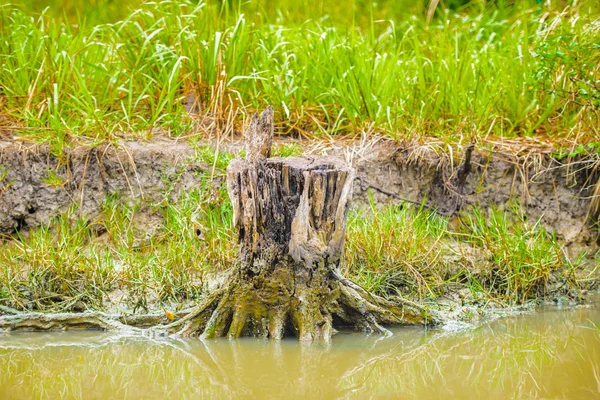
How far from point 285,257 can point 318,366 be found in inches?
25.4

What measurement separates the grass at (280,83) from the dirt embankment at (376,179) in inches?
6.7

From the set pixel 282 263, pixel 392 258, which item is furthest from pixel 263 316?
pixel 392 258

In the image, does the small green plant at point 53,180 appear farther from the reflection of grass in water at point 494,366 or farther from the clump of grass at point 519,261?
the clump of grass at point 519,261

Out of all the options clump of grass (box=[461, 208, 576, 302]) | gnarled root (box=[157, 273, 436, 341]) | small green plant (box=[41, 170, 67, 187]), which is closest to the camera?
gnarled root (box=[157, 273, 436, 341])

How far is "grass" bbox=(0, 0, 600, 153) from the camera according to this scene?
5.30m

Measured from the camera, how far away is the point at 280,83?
5.62m

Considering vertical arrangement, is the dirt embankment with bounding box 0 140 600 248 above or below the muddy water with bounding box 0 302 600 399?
above

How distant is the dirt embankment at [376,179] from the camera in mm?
5035

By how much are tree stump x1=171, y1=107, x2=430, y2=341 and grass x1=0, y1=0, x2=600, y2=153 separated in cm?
166

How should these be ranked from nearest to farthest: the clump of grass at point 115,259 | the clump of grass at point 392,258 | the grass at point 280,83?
the clump of grass at point 115,259
the clump of grass at point 392,258
the grass at point 280,83

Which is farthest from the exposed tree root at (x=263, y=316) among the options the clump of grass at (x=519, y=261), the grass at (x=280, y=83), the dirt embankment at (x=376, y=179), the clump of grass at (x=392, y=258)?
the grass at (x=280, y=83)

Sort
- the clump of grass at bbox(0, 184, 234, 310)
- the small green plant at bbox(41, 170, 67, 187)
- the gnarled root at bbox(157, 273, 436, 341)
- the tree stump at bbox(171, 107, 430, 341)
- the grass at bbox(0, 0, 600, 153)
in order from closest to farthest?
the tree stump at bbox(171, 107, 430, 341)
the gnarled root at bbox(157, 273, 436, 341)
the clump of grass at bbox(0, 184, 234, 310)
the small green plant at bbox(41, 170, 67, 187)
the grass at bbox(0, 0, 600, 153)

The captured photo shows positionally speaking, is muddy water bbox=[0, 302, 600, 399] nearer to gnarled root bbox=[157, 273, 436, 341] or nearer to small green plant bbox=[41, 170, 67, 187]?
gnarled root bbox=[157, 273, 436, 341]

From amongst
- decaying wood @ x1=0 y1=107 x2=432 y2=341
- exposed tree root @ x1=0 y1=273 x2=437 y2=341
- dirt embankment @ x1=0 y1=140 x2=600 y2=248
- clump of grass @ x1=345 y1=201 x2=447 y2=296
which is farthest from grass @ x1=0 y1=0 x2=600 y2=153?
decaying wood @ x1=0 y1=107 x2=432 y2=341
